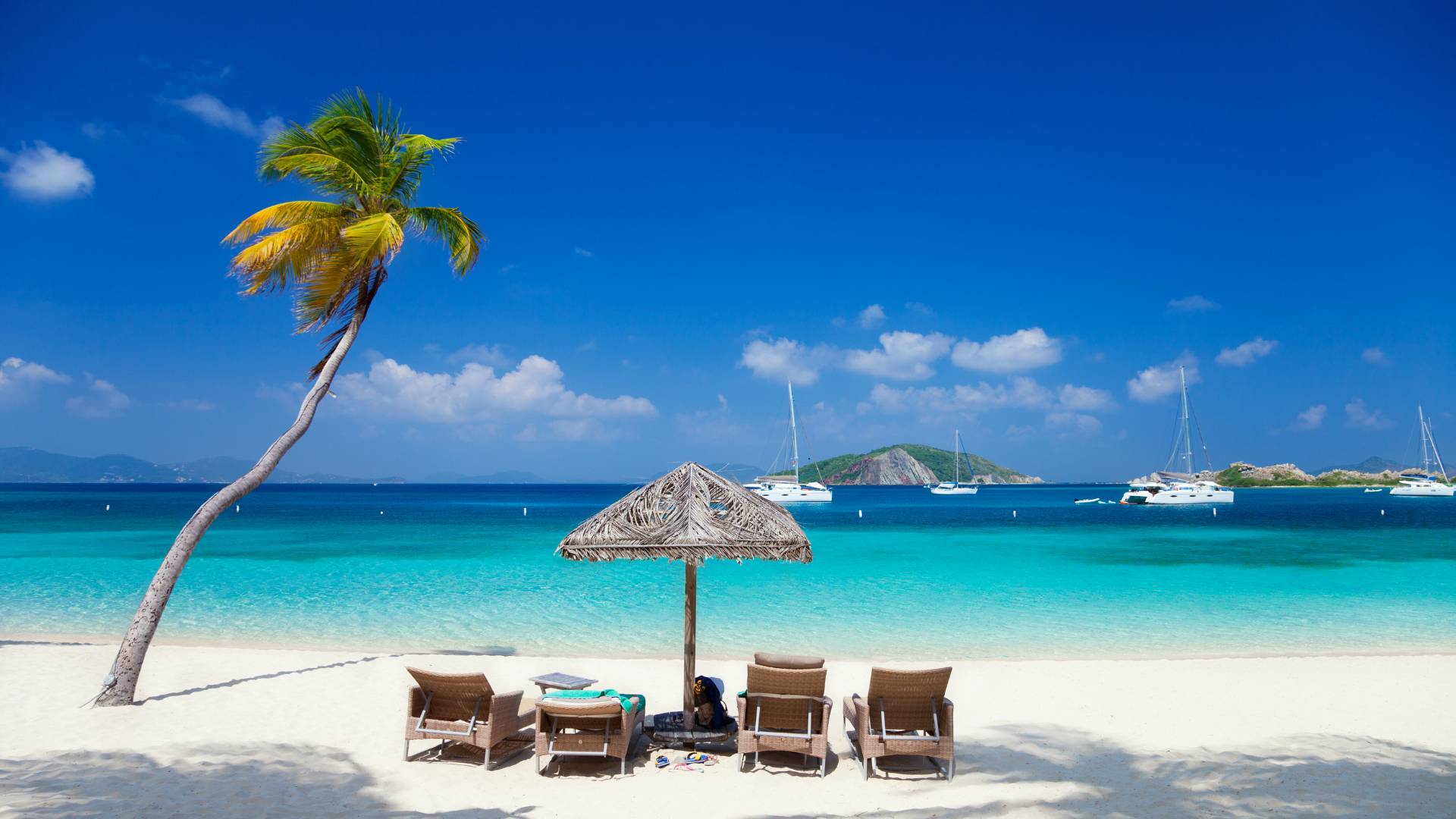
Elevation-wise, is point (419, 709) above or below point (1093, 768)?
above

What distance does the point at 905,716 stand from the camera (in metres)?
6.14

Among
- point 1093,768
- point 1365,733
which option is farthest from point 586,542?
point 1365,733

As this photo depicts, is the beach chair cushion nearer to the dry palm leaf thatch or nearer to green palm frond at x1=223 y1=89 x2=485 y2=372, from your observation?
the dry palm leaf thatch

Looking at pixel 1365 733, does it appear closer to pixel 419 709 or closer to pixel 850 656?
pixel 850 656

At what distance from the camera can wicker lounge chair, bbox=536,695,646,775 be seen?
235 inches

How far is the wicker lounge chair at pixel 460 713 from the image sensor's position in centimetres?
611

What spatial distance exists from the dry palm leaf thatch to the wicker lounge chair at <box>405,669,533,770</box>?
1.22 metres

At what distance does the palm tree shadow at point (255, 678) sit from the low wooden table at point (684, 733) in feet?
17.3

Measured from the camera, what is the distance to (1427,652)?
11.6 meters

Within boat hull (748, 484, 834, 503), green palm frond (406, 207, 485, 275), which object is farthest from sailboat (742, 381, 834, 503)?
green palm frond (406, 207, 485, 275)

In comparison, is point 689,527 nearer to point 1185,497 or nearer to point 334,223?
point 334,223

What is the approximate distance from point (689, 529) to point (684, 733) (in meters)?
1.74

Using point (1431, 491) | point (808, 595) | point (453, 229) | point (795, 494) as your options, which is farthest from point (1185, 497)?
point (453, 229)

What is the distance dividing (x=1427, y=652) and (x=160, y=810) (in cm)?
1532
